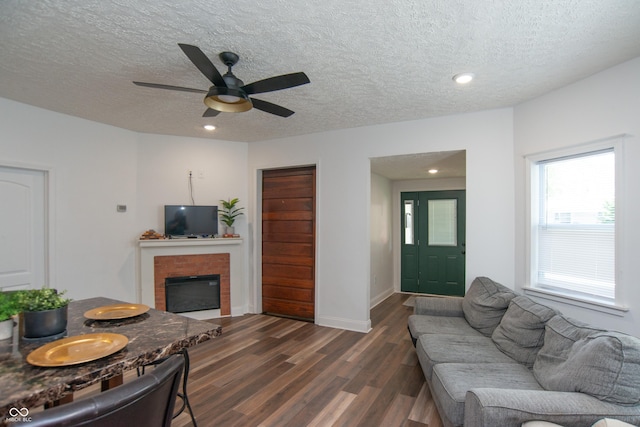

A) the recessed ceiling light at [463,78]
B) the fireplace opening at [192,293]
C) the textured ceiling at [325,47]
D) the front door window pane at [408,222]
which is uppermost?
the textured ceiling at [325,47]

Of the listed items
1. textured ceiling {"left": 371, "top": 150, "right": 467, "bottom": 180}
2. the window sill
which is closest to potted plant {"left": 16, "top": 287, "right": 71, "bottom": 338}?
textured ceiling {"left": 371, "top": 150, "right": 467, "bottom": 180}

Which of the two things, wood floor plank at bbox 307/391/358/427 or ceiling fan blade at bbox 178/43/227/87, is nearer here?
ceiling fan blade at bbox 178/43/227/87

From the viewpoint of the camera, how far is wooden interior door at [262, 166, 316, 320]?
184 inches

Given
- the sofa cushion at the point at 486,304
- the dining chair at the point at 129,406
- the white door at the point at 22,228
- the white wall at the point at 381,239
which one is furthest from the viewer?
the white wall at the point at 381,239

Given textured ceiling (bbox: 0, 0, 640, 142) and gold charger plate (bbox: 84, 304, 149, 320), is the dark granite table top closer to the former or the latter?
gold charger plate (bbox: 84, 304, 149, 320)

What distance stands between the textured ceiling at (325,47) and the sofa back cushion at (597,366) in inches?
74.7

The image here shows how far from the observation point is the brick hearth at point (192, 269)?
4398 mm

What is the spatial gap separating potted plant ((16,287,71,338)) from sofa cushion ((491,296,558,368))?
9.79ft

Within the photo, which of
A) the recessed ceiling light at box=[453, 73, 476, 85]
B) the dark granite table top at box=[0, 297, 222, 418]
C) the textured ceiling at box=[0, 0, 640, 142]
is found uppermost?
the textured ceiling at box=[0, 0, 640, 142]

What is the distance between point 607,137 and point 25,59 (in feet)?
15.3

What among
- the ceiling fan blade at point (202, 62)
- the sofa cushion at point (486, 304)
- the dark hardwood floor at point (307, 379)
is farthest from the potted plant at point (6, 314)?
the sofa cushion at point (486, 304)

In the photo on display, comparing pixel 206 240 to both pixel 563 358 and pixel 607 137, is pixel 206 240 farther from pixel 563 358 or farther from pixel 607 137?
pixel 607 137

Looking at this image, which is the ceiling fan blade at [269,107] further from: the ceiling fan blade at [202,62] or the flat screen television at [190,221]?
the flat screen television at [190,221]

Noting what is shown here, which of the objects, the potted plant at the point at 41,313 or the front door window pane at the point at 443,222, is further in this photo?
the front door window pane at the point at 443,222
